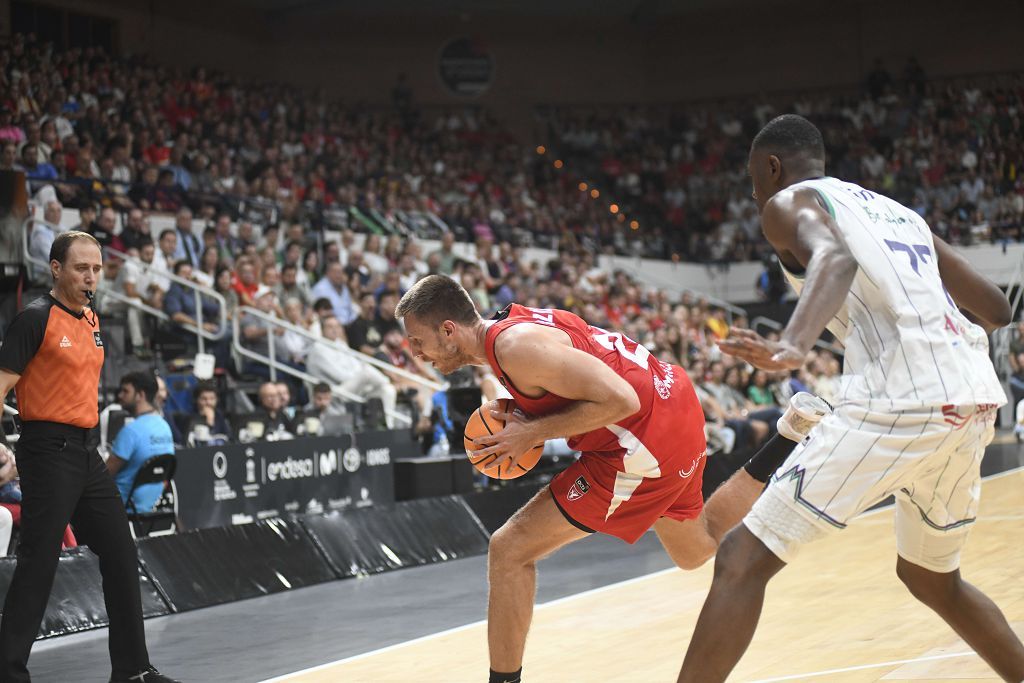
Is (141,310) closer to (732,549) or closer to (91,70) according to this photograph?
(91,70)

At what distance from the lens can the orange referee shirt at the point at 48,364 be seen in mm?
5129

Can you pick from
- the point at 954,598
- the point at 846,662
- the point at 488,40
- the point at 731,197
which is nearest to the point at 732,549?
the point at 954,598

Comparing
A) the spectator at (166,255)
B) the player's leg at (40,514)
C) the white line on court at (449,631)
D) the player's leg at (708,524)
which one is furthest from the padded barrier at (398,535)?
the spectator at (166,255)

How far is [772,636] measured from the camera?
5969mm

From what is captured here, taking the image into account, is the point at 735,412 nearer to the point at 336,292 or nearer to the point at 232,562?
the point at 336,292

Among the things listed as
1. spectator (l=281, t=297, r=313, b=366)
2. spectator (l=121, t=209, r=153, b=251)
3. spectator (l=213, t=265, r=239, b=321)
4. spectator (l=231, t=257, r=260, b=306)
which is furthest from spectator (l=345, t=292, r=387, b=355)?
spectator (l=121, t=209, r=153, b=251)

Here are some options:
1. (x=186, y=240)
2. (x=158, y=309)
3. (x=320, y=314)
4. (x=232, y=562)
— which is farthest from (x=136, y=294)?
(x=232, y=562)

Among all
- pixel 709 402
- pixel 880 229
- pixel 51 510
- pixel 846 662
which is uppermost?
pixel 880 229

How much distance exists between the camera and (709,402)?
14172 mm

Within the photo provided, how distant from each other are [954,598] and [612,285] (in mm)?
15788

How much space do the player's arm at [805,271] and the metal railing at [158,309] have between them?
30.8ft

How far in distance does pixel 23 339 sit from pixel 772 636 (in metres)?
3.62

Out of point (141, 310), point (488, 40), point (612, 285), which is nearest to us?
point (141, 310)

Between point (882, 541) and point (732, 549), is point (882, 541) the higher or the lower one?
the lower one
